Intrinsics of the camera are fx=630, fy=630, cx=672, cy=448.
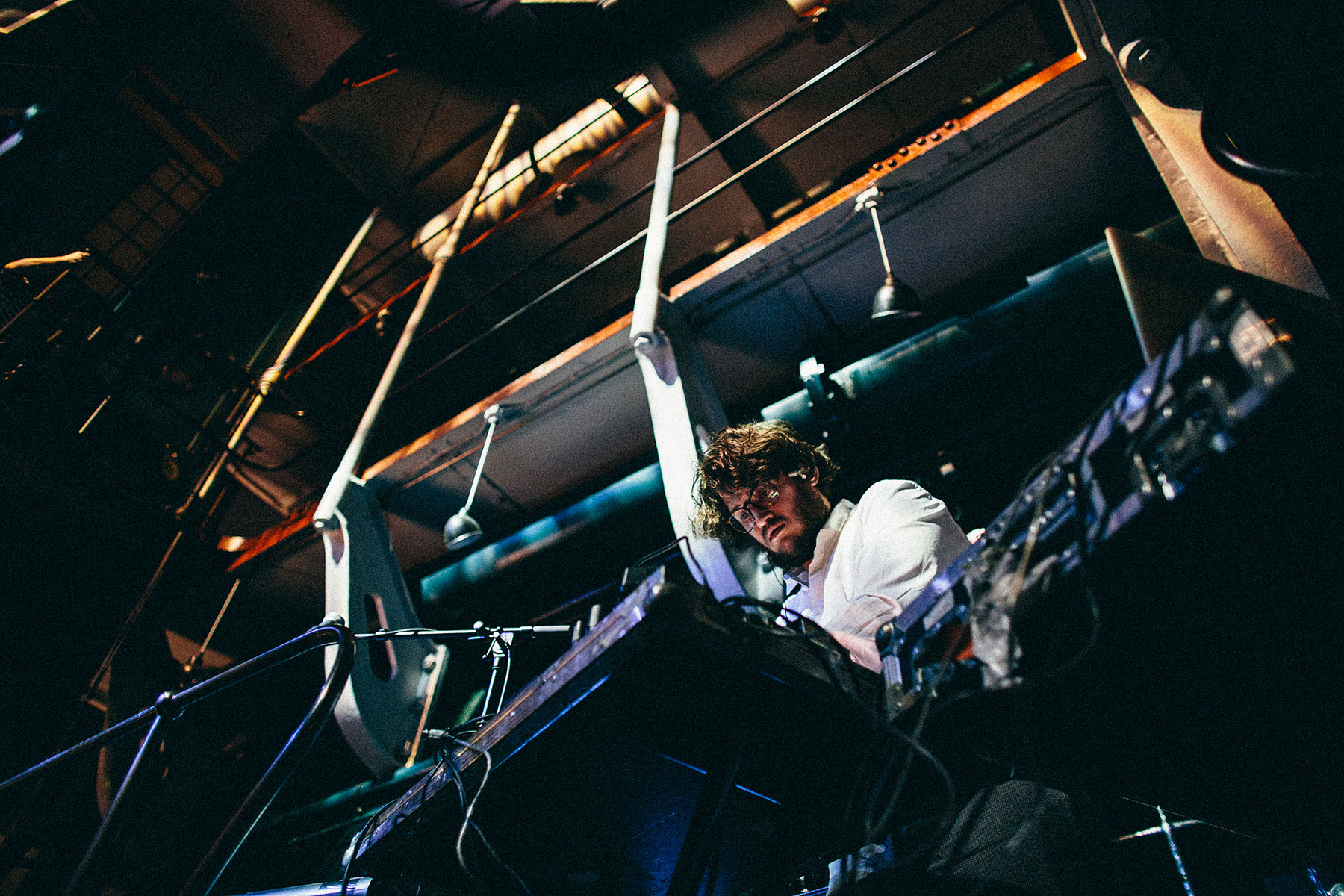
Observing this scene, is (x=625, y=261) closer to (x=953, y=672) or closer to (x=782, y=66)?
(x=782, y=66)

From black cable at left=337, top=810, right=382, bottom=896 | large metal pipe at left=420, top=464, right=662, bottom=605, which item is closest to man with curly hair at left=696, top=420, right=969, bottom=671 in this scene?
black cable at left=337, top=810, right=382, bottom=896

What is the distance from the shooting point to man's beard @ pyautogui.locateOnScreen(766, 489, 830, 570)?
2.60 m

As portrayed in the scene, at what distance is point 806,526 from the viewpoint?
2.65 meters

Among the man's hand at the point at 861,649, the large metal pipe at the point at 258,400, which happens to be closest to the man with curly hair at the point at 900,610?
the man's hand at the point at 861,649

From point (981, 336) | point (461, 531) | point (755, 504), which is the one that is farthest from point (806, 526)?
point (461, 531)

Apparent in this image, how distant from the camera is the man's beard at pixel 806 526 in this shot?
260 cm

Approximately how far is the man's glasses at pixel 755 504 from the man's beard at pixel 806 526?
107 millimetres

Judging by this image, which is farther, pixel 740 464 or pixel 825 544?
pixel 740 464

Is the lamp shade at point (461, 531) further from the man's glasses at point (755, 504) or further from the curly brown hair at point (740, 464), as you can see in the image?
the man's glasses at point (755, 504)

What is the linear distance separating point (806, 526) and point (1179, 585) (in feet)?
5.66

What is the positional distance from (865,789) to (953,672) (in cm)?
54

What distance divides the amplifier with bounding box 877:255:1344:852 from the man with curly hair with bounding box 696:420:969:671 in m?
0.40

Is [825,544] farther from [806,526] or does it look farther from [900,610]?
[900,610]

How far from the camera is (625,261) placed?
627 cm
